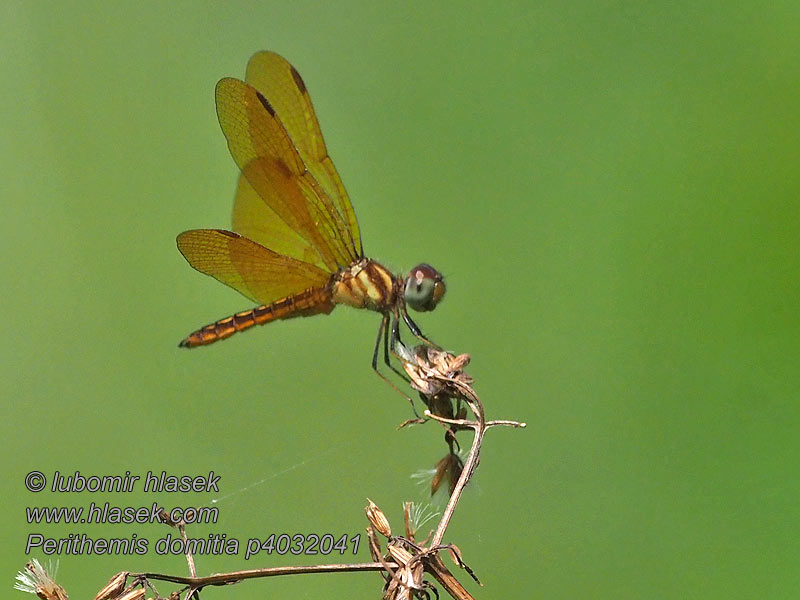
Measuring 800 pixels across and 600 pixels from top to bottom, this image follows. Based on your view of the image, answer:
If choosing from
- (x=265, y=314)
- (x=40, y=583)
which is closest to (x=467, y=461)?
(x=40, y=583)

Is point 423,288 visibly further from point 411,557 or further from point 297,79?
point 411,557

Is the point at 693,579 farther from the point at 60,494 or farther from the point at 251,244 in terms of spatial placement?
the point at 60,494

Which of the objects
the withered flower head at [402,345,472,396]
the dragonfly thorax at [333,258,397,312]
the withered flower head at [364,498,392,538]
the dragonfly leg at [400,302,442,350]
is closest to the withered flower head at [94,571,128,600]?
the withered flower head at [364,498,392,538]

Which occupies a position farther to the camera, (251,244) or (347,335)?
(347,335)

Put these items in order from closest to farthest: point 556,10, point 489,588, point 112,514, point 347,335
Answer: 1. point 112,514
2. point 489,588
3. point 347,335
4. point 556,10

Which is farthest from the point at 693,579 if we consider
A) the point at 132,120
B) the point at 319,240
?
the point at 132,120

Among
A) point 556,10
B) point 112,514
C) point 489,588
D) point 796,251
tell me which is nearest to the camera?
point 112,514

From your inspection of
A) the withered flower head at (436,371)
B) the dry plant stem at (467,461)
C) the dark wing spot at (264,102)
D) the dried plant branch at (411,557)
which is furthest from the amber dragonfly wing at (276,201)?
the dry plant stem at (467,461)
